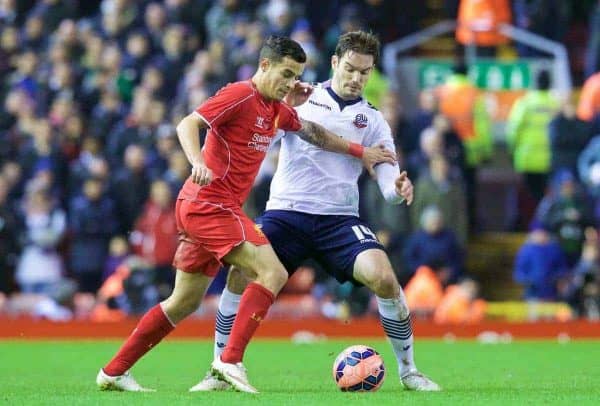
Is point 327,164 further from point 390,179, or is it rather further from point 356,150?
point 390,179

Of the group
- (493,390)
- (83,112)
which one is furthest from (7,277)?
(493,390)

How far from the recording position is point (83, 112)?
1975 centimetres

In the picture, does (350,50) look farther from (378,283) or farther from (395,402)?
(395,402)

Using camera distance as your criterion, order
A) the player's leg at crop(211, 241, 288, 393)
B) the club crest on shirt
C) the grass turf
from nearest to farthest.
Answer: the grass turf, the player's leg at crop(211, 241, 288, 393), the club crest on shirt

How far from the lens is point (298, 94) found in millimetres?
10133

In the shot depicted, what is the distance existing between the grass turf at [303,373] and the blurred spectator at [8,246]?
1.11 metres

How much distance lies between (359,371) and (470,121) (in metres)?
9.26

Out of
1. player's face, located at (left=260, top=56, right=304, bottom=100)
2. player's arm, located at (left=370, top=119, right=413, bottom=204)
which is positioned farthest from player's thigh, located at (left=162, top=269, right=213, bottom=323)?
player's arm, located at (left=370, top=119, right=413, bottom=204)

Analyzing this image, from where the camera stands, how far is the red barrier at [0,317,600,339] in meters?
17.1

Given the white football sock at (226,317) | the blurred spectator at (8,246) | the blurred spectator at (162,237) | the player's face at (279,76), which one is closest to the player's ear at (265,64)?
the player's face at (279,76)

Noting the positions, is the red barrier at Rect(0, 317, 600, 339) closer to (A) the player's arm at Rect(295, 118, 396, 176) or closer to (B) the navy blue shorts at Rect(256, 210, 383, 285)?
(B) the navy blue shorts at Rect(256, 210, 383, 285)

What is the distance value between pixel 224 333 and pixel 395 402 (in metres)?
1.80

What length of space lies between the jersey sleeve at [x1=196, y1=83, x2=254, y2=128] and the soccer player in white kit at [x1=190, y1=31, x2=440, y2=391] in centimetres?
89

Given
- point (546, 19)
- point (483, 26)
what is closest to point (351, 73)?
point (483, 26)
